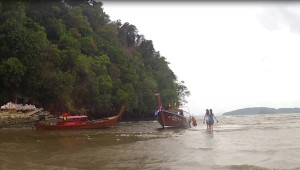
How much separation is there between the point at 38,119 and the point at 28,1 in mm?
16399

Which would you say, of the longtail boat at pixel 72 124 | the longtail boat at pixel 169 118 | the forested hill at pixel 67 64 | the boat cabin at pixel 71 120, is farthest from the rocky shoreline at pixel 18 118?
the longtail boat at pixel 169 118

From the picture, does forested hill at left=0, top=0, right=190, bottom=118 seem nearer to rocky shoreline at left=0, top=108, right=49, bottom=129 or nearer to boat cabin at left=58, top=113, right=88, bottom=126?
rocky shoreline at left=0, top=108, right=49, bottom=129

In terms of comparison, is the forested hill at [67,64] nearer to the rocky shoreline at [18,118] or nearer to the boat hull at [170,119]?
the rocky shoreline at [18,118]

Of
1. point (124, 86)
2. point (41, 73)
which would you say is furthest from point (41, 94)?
point (124, 86)

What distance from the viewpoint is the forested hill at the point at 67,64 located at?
28.8m

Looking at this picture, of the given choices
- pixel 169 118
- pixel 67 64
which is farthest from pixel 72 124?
pixel 67 64

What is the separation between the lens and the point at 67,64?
117 feet

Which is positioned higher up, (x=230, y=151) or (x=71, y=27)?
(x=71, y=27)

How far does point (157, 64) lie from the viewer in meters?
67.1

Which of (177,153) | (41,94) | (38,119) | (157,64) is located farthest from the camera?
(157,64)

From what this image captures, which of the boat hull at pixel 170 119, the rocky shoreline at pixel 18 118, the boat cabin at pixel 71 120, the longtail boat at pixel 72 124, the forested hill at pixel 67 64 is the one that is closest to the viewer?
the longtail boat at pixel 72 124

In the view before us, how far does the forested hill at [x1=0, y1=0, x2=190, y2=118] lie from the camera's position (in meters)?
28.8

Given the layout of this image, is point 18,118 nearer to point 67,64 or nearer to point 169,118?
point 67,64

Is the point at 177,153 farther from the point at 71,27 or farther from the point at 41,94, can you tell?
the point at 71,27
